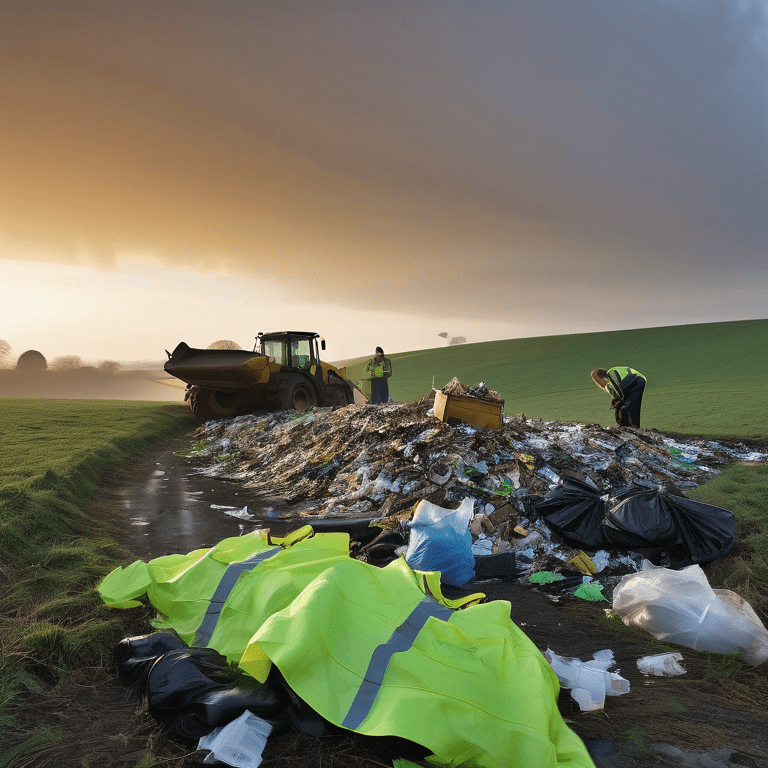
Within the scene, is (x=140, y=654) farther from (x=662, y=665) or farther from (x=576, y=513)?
(x=576, y=513)

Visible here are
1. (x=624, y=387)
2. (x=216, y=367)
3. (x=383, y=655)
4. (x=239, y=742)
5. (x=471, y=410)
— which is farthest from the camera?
(x=216, y=367)

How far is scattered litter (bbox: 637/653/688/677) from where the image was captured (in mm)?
Answer: 2844

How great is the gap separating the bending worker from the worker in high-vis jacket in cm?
586

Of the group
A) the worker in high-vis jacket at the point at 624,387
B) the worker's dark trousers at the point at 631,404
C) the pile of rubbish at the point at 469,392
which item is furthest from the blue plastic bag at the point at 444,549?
the worker's dark trousers at the point at 631,404

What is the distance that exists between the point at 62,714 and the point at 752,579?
464 cm

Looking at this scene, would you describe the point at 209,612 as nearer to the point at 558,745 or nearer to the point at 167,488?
the point at 558,745

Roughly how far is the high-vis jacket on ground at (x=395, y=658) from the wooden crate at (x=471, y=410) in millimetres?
4900

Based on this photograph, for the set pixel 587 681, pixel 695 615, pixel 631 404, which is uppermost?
pixel 631 404

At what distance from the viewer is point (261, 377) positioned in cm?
1344

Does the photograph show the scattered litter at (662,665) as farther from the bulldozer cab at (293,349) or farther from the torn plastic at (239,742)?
the bulldozer cab at (293,349)

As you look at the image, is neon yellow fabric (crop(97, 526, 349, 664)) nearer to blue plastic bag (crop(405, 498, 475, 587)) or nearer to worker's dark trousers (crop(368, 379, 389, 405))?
blue plastic bag (crop(405, 498, 475, 587))

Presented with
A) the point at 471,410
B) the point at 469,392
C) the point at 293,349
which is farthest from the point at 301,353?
the point at 471,410

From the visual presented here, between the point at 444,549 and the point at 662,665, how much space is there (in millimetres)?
1692

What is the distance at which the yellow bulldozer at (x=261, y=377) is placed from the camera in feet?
43.4
